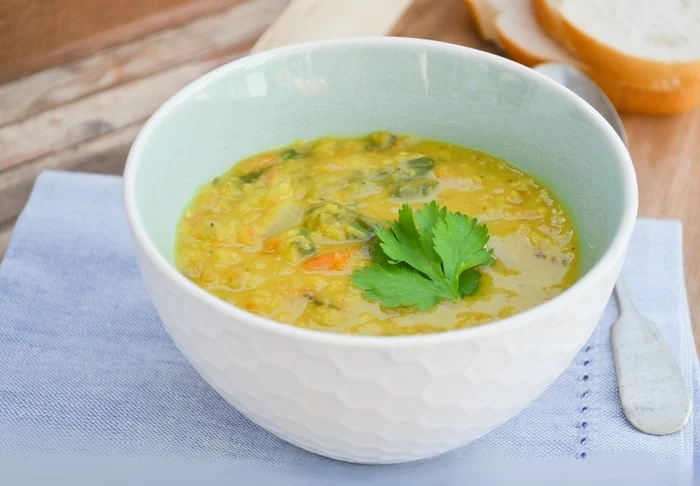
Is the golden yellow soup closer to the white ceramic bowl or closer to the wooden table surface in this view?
the white ceramic bowl

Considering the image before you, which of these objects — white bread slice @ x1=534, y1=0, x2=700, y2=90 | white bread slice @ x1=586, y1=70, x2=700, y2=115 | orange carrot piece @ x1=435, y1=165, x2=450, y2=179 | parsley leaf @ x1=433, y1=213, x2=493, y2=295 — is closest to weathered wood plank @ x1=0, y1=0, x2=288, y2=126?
white bread slice @ x1=534, y1=0, x2=700, y2=90

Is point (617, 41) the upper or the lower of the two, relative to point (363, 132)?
lower

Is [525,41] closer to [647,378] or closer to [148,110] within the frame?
[148,110]

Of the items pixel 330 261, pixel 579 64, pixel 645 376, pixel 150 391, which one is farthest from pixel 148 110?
pixel 645 376

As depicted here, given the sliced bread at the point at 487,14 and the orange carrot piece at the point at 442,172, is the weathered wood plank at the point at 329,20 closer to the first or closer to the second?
the sliced bread at the point at 487,14

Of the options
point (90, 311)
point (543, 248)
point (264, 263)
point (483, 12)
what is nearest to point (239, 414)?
point (264, 263)

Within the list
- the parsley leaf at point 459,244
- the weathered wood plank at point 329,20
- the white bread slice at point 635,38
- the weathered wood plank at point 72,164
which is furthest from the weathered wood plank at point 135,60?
the parsley leaf at point 459,244

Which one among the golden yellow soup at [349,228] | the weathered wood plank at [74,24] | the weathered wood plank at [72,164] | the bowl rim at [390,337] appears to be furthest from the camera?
the weathered wood plank at [74,24]

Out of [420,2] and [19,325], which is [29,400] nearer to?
[19,325]
